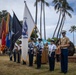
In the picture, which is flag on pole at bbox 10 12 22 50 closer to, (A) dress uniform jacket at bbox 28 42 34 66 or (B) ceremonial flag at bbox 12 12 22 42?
(B) ceremonial flag at bbox 12 12 22 42

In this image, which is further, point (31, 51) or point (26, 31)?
point (26, 31)

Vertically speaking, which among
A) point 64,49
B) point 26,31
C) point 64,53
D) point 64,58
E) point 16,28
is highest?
point 16,28

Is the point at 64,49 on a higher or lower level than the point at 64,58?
higher

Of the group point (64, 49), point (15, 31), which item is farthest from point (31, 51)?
point (64, 49)

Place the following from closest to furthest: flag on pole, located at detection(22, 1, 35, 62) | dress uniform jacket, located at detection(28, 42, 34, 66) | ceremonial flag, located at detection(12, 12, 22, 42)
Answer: dress uniform jacket, located at detection(28, 42, 34, 66)
flag on pole, located at detection(22, 1, 35, 62)
ceremonial flag, located at detection(12, 12, 22, 42)

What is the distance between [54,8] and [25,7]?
40.0 metres

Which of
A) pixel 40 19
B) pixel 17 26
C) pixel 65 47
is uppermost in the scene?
pixel 40 19

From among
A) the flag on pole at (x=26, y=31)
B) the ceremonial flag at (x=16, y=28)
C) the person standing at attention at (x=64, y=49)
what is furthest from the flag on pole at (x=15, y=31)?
the person standing at attention at (x=64, y=49)

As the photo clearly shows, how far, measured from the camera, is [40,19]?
5575 centimetres

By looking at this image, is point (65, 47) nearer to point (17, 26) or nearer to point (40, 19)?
point (17, 26)

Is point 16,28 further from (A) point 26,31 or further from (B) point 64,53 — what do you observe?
(B) point 64,53

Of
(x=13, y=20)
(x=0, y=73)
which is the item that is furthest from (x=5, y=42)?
(x=0, y=73)

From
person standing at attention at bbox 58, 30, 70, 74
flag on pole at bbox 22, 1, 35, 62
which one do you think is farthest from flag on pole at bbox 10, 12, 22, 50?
person standing at attention at bbox 58, 30, 70, 74

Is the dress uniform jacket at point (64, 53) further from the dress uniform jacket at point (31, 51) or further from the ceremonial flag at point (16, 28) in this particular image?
the ceremonial flag at point (16, 28)
